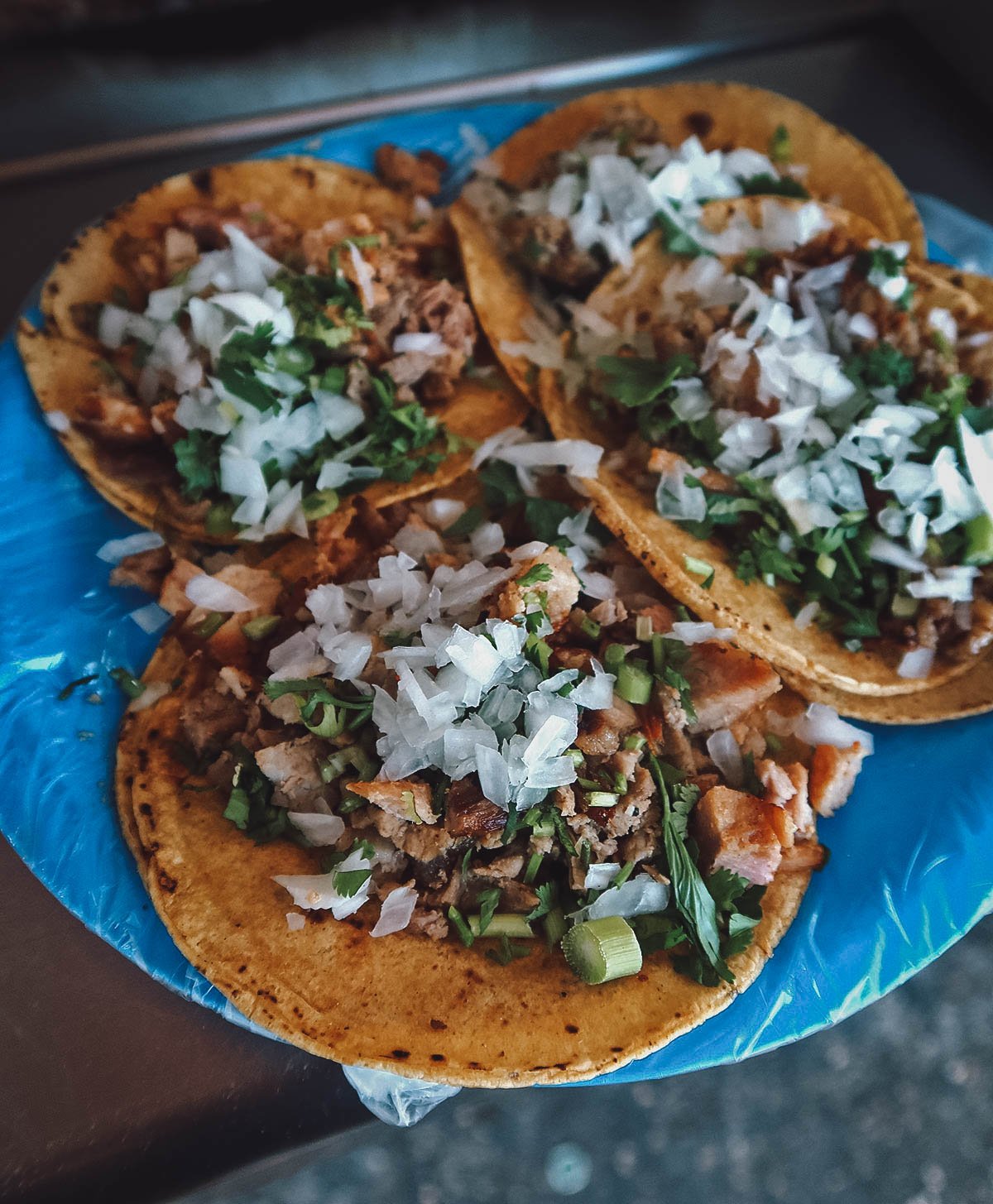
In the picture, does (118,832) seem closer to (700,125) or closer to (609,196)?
(609,196)

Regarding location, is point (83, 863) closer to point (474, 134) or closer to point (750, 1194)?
point (750, 1194)

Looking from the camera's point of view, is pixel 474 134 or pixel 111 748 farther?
pixel 474 134

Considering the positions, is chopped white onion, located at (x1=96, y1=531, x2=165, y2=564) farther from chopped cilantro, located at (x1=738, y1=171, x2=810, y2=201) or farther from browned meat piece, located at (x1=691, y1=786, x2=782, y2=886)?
chopped cilantro, located at (x1=738, y1=171, x2=810, y2=201)

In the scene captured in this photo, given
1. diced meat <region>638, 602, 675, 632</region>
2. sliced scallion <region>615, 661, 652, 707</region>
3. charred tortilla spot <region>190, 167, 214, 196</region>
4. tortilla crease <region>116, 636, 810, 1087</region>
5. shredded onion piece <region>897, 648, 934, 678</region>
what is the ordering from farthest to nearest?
charred tortilla spot <region>190, 167, 214, 196</region>
shredded onion piece <region>897, 648, 934, 678</region>
diced meat <region>638, 602, 675, 632</region>
sliced scallion <region>615, 661, 652, 707</region>
tortilla crease <region>116, 636, 810, 1087</region>

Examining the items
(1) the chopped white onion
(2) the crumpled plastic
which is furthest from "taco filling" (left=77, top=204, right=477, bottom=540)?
(2) the crumpled plastic

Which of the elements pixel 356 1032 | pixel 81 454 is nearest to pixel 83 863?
pixel 356 1032
